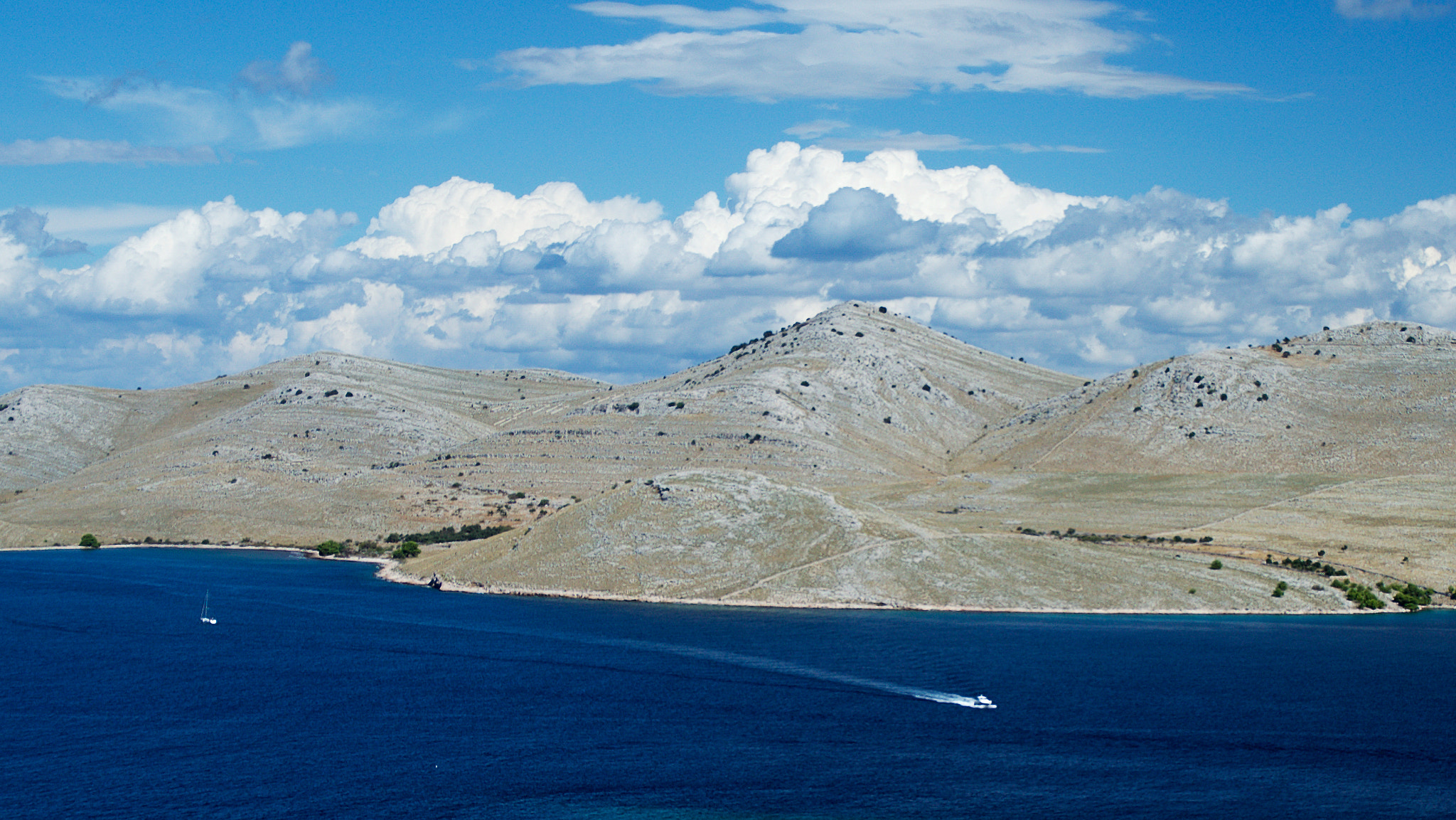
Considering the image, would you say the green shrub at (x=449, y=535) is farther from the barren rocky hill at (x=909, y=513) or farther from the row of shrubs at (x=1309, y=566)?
the row of shrubs at (x=1309, y=566)

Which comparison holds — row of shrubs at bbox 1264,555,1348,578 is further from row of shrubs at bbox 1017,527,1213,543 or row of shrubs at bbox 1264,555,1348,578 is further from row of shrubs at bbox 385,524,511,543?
row of shrubs at bbox 385,524,511,543

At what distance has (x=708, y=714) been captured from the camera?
72188 millimetres

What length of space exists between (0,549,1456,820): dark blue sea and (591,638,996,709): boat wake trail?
1.08 feet

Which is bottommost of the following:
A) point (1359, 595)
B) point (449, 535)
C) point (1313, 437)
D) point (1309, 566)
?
point (449, 535)

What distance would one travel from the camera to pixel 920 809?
2208 inches

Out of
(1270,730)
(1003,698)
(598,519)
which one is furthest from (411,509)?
(1270,730)

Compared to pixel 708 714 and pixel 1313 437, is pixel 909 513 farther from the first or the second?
pixel 1313 437

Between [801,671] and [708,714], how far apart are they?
1232cm

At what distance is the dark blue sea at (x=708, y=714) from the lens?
57469 millimetres

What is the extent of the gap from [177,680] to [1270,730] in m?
65.4

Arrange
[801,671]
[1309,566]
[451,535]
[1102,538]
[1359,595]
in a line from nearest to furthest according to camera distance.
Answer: [801,671], [1359,595], [1309,566], [1102,538], [451,535]

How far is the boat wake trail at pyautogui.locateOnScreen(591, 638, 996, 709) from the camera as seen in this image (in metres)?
76.0

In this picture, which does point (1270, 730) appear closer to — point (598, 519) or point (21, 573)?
point (598, 519)

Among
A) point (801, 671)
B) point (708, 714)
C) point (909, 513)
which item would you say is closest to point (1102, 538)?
point (909, 513)
